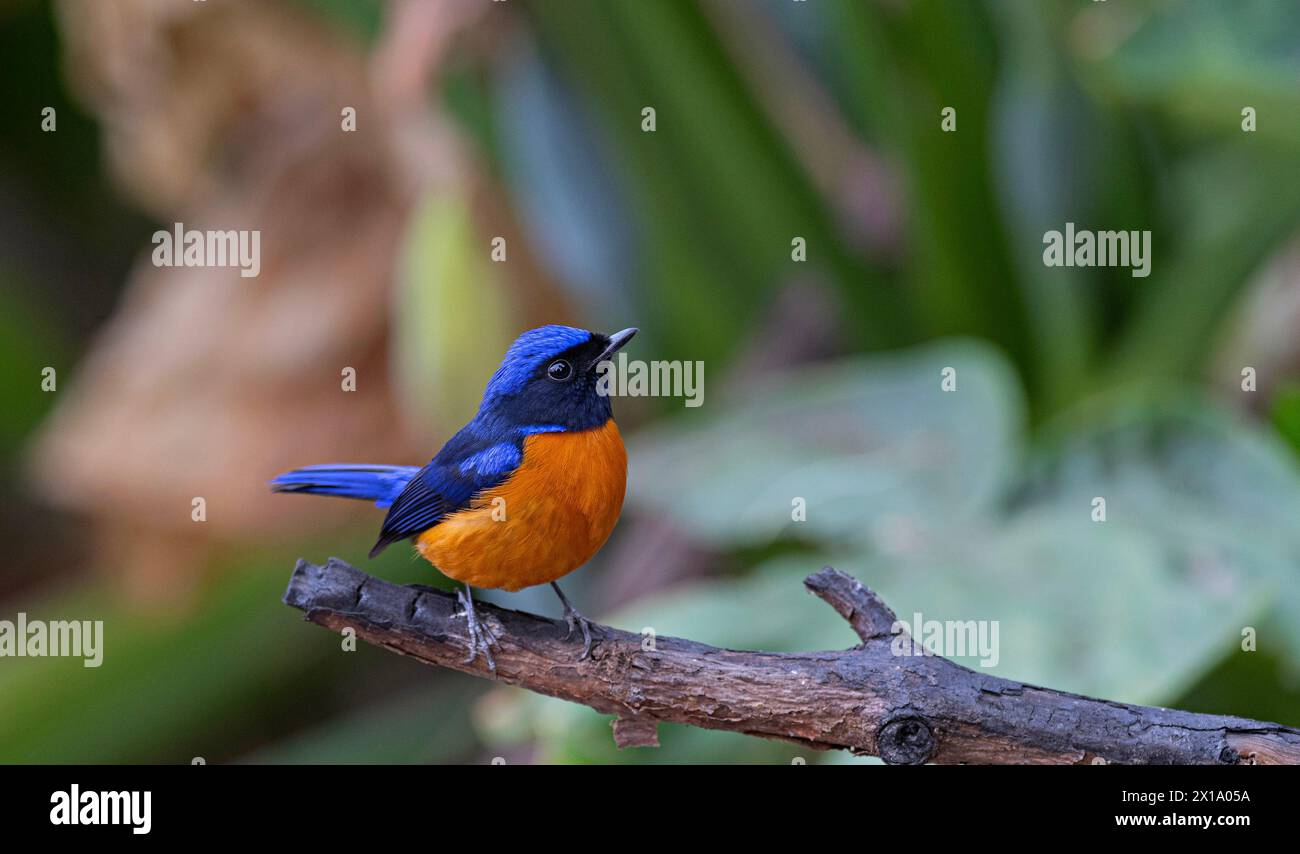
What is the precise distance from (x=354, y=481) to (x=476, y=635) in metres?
0.17

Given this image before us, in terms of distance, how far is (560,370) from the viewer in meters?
0.87

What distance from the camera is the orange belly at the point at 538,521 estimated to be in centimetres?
88

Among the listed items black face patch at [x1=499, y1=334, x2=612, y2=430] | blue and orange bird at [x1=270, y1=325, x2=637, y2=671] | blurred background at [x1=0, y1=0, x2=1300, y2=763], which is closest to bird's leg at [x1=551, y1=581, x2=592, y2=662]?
blue and orange bird at [x1=270, y1=325, x2=637, y2=671]

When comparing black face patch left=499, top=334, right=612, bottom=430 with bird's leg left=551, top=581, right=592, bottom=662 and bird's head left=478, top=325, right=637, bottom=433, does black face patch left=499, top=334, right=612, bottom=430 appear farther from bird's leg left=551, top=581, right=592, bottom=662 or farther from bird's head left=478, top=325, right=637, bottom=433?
bird's leg left=551, top=581, right=592, bottom=662

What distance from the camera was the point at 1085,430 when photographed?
6.98ft

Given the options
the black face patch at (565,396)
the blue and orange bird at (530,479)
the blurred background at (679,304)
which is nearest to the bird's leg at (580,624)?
the blue and orange bird at (530,479)

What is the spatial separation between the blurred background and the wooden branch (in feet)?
2.90

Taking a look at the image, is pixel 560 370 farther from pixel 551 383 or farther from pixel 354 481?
pixel 354 481

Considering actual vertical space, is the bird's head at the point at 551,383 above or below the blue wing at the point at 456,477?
above

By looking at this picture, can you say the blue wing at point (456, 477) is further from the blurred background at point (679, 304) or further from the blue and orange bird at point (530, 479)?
the blurred background at point (679, 304)

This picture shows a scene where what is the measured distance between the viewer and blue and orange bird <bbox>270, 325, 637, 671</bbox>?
87 cm

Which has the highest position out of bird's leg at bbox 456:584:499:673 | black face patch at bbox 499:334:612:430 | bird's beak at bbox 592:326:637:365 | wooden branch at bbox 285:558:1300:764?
bird's beak at bbox 592:326:637:365
